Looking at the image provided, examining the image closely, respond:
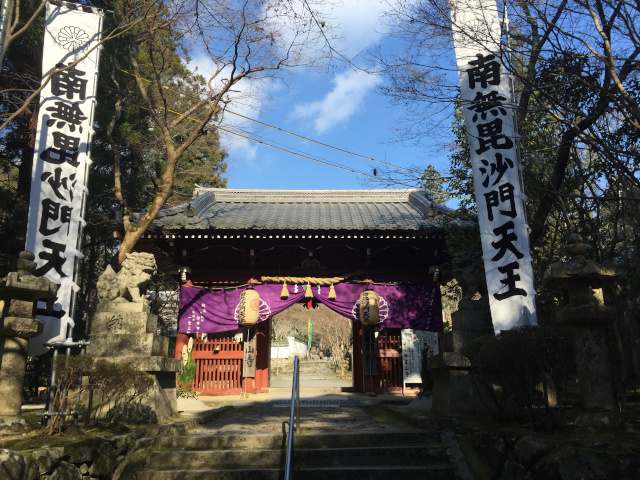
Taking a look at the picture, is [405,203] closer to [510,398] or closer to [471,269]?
[471,269]

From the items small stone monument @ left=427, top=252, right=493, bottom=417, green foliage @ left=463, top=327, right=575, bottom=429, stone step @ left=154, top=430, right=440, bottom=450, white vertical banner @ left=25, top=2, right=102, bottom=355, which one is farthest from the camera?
white vertical banner @ left=25, top=2, right=102, bottom=355

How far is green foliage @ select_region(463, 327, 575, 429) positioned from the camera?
203 inches

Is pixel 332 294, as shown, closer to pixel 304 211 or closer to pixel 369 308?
pixel 369 308

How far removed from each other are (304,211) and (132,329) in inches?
347

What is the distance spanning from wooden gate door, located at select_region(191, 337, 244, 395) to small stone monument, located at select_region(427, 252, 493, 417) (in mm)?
6493

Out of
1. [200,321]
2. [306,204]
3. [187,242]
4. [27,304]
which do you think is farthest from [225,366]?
[27,304]

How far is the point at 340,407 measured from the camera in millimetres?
10305

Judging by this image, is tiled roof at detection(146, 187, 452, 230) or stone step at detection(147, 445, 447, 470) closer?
stone step at detection(147, 445, 447, 470)

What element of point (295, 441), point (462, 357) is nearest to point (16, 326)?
point (295, 441)

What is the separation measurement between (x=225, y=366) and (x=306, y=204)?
604cm

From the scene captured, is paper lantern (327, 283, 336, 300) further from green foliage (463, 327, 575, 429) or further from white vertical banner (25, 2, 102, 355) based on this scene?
green foliage (463, 327, 575, 429)

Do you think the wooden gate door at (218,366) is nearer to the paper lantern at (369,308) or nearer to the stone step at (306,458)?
the paper lantern at (369,308)

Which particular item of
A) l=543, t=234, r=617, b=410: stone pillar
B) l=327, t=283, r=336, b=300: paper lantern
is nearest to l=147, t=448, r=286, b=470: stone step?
l=543, t=234, r=617, b=410: stone pillar

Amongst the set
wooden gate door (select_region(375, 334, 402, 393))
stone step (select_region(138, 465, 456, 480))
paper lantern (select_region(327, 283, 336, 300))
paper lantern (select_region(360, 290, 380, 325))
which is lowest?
stone step (select_region(138, 465, 456, 480))
